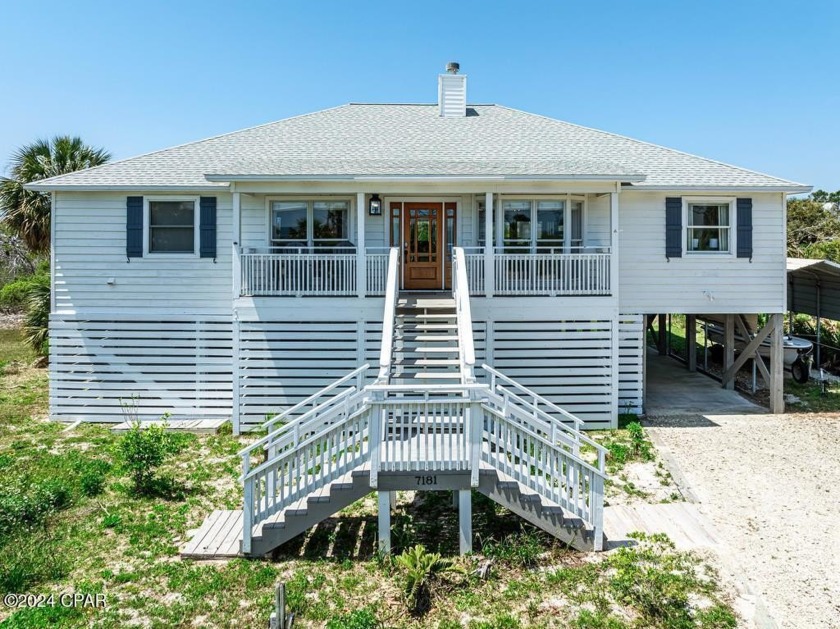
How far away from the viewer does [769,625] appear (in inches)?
181

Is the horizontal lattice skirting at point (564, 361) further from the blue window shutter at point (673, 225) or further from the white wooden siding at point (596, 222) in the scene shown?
the blue window shutter at point (673, 225)

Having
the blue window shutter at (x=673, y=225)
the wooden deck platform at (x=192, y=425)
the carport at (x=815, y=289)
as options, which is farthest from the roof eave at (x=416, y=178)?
the carport at (x=815, y=289)

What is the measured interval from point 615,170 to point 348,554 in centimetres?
863

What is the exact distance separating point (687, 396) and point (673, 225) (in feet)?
15.2

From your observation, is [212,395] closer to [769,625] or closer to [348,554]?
[348,554]

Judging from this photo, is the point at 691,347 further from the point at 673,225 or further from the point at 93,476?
the point at 93,476

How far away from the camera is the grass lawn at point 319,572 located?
4.74 metres

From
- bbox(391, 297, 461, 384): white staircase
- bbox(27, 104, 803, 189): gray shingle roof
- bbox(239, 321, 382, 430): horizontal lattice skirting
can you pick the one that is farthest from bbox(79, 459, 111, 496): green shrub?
bbox(27, 104, 803, 189): gray shingle roof

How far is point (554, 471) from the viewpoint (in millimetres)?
6129

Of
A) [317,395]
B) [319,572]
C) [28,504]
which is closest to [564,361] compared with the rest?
[317,395]

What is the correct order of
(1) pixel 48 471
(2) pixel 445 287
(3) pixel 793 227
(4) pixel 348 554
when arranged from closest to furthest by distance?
(4) pixel 348 554, (1) pixel 48 471, (2) pixel 445 287, (3) pixel 793 227

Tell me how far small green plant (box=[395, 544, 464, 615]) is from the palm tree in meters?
16.2

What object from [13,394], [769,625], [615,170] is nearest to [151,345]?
[13,394]

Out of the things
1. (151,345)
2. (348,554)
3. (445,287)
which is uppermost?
(445,287)
